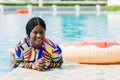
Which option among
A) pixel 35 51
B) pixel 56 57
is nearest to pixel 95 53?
pixel 56 57

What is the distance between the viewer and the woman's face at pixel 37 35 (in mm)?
4191

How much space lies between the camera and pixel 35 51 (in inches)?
170

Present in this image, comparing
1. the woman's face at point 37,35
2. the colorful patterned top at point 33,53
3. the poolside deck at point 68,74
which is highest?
the woman's face at point 37,35

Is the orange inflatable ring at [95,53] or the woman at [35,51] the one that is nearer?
the woman at [35,51]

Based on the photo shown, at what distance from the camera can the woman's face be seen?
4.19m

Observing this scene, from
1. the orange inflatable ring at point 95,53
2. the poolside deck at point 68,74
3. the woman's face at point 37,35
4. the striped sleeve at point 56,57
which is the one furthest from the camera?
the orange inflatable ring at point 95,53

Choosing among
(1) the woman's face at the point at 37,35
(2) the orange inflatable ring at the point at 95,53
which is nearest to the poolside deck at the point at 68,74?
(1) the woman's face at the point at 37,35

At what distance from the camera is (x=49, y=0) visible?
36625 mm

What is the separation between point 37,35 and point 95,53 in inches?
61.4

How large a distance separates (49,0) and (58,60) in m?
32.5

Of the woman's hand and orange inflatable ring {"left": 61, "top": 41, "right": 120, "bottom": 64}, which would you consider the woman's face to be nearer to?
the woman's hand

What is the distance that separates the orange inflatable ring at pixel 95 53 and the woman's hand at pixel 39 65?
4.16 feet

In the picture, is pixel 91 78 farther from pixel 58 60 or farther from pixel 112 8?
pixel 112 8

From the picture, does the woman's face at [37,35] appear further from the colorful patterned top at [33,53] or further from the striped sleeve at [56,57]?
the striped sleeve at [56,57]
